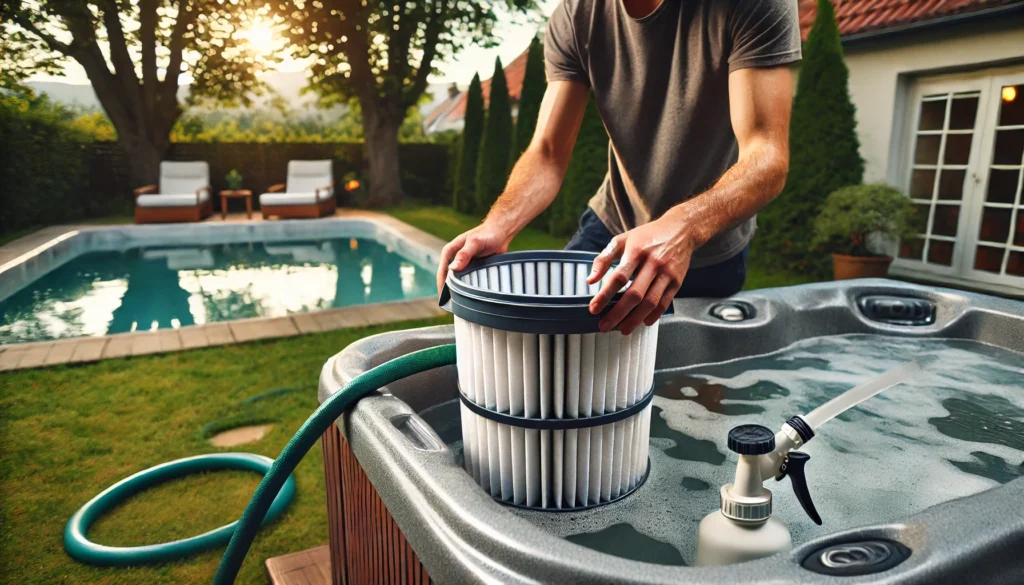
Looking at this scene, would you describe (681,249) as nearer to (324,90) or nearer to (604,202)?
(604,202)

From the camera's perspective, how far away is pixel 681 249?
1.02 m

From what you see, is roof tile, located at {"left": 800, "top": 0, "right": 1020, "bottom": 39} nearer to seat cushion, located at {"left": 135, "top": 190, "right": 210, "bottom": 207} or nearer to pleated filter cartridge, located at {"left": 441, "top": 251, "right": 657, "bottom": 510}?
A: pleated filter cartridge, located at {"left": 441, "top": 251, "right": 657, "bottom": 510}

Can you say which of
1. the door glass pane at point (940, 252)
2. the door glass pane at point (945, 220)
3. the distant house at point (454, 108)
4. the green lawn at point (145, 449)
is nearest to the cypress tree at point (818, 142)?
the door glass pane at point (945, 220)

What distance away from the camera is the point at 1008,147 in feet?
16.8

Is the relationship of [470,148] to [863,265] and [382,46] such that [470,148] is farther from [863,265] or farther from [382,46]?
[863,265]

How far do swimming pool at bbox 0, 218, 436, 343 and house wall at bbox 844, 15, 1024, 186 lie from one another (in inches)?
168

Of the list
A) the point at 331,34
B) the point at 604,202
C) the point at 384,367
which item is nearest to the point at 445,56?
the point at 331,34

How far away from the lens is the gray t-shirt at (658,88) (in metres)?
1.78

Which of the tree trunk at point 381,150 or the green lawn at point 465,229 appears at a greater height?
the tree trunk at point 381,150

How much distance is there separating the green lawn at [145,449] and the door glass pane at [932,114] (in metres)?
5.24

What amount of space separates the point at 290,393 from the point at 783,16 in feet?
7.97

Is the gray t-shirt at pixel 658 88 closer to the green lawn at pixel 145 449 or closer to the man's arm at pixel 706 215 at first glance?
the man's arm at pixel 706 215

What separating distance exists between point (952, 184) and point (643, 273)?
19.3 ft

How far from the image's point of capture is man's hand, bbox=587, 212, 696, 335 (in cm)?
92
